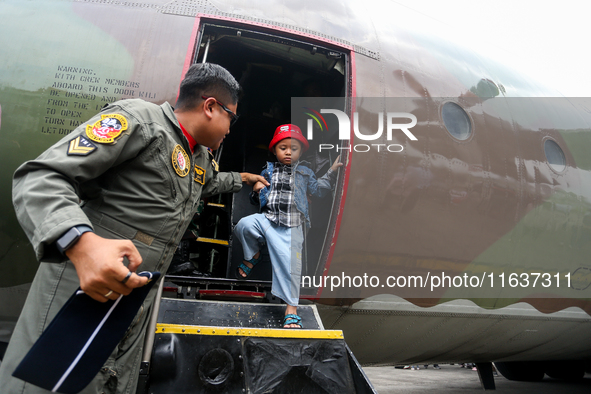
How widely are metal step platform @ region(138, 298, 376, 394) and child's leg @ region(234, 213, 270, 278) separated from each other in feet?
3.06

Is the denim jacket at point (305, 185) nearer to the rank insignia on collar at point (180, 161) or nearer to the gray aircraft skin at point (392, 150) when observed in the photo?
the gray aircraft skin at point (392, 150)

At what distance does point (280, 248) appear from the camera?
2891 millimetres

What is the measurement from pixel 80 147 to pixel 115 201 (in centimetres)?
27

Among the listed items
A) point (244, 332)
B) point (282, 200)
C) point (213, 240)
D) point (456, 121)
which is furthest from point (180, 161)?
point (456, 121)

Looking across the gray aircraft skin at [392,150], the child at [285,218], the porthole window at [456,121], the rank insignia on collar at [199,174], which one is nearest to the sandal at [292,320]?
the child at [285,218]

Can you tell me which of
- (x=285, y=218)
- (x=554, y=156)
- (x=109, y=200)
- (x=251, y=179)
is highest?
(x=554, y=156)

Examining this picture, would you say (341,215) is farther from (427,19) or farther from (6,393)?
(427,19)

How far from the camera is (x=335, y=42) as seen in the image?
3.31 meters

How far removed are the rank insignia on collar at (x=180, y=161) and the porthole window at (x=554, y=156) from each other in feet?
12.7

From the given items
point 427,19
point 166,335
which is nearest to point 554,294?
point 427,19

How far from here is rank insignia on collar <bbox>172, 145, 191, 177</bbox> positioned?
5.42ft

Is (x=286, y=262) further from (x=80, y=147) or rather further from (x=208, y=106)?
(x=80, y=147)

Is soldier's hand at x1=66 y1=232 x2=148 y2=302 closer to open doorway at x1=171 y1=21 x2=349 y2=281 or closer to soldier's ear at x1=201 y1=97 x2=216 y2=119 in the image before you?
soldier's ear at x1=201 y1=97 x2=216 y2=119

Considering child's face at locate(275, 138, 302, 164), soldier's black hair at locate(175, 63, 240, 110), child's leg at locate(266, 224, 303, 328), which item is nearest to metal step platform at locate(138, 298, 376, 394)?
child's leg at locate(266, 224, 303, 328)
